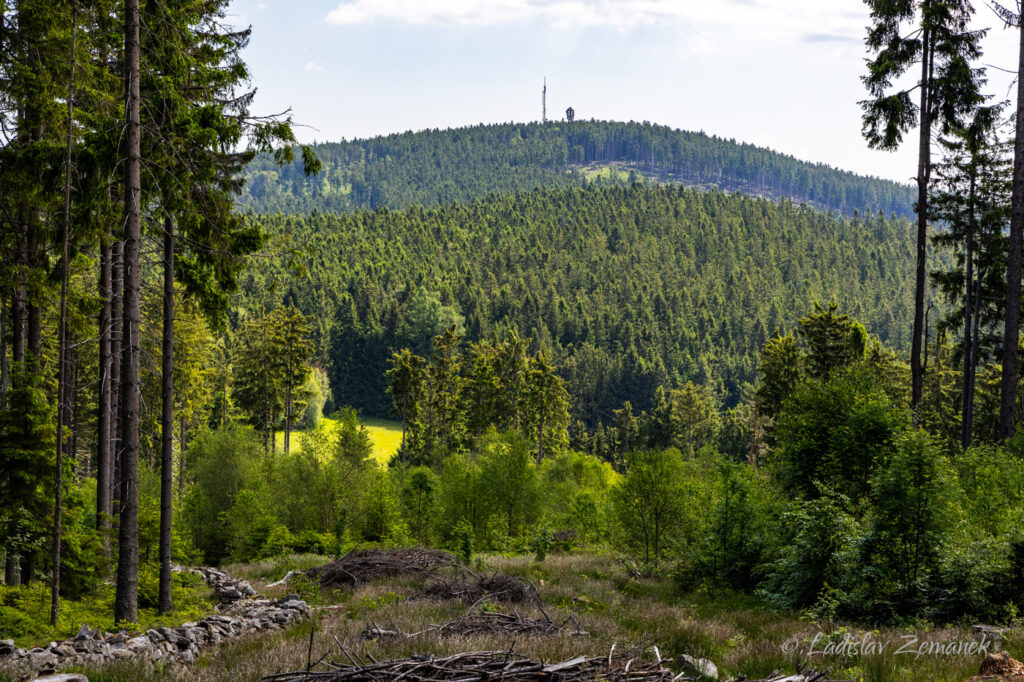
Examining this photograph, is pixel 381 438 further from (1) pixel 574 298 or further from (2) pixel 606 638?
(2) pixel 606 638

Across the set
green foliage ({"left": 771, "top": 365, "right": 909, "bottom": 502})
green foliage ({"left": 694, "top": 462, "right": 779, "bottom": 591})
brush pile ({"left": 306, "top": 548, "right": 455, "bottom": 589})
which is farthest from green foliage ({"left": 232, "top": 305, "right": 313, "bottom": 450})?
green foliage ({"left": 771, "top": 365, "right": 909, "bottom": 502})

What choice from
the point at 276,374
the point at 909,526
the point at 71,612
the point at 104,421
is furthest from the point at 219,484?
the point at 909,526

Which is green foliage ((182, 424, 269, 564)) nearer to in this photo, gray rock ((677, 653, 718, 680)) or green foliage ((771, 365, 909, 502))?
green foliage ((771, 365, 909, 502))

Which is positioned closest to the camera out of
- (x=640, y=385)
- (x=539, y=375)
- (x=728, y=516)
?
(x=728, y=516)

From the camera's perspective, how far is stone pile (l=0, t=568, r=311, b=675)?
747cm

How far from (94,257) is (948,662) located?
1730 cm

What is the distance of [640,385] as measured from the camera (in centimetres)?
12450

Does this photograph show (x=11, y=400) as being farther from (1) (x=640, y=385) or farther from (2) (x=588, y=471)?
(1) (x=640, y=385)

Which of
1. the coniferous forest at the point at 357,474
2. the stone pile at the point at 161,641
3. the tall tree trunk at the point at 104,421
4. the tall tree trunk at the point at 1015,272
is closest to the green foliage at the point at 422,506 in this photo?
the coniferous forest at the point at 357,474

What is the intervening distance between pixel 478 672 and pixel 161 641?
581cm

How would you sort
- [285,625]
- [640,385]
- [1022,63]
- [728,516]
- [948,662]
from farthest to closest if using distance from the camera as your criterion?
[640,385] → [1022,63] → [728,516] → [285,625] → [948,662]

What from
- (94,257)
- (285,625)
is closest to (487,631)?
(285,625)

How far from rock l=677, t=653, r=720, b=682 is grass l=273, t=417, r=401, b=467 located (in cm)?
6457

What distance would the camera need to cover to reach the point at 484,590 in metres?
12.5
